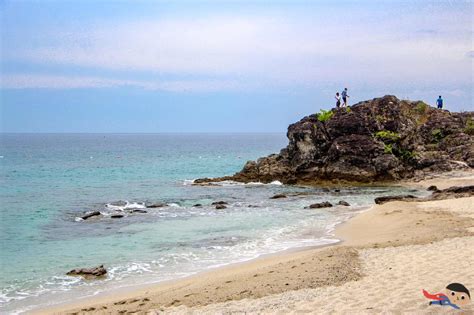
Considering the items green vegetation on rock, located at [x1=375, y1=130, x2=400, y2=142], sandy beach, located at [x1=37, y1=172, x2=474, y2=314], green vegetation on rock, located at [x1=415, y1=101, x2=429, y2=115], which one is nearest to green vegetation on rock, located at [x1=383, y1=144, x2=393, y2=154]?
green vegetation on rock, located at [x1=375, y1=130, x2=400, y2=142]

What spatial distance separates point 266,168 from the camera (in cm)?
4962

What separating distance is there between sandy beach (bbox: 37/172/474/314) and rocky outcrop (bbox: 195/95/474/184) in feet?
86.3

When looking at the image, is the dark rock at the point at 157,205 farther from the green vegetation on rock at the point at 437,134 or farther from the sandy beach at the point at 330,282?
the green vegetation on rock at the point at 437,134

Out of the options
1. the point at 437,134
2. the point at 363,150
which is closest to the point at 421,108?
the point at 437,134

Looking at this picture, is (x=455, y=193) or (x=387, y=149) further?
(x=387, y=149)

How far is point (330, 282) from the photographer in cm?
1244

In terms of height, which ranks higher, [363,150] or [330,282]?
[363,150]

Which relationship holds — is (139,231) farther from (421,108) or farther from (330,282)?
(421,108)

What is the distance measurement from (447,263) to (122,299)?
899 centimetres

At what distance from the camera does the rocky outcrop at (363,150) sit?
45.3 metres

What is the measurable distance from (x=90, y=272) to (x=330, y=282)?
861 centimetres

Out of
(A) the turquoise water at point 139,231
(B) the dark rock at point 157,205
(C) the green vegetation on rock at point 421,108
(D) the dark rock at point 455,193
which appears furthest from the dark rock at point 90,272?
(C) the green vegetation on rock at point 421,108

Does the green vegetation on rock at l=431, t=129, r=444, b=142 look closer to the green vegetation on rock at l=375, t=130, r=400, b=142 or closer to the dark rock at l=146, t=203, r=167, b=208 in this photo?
the green vegetation on rock at l=375, t=130, r=400, b=142

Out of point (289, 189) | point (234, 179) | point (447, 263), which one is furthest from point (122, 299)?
point (234, 179)
